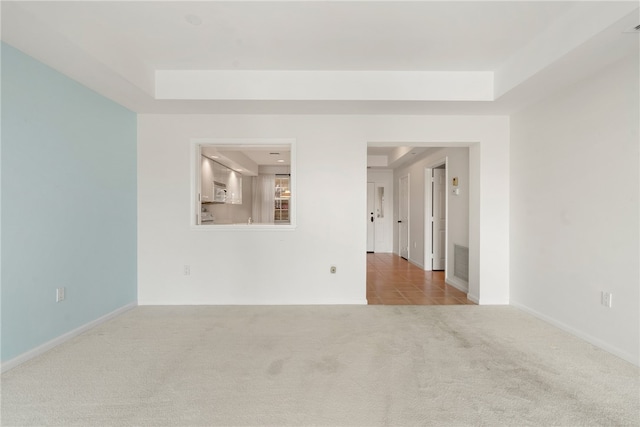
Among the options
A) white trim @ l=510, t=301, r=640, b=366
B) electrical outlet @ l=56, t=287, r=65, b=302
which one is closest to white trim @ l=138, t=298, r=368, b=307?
electrical outlet @ l=56, t=287, r=65, b=302

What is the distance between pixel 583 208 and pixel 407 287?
8.40 feet

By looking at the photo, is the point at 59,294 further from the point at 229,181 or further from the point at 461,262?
the point at 461,262

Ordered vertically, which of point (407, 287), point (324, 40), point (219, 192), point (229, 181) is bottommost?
point (407, 287)

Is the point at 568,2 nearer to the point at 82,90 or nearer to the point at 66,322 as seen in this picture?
the point at 82,90

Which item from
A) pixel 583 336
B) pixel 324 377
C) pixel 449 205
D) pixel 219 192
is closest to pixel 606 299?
pixel 583 336

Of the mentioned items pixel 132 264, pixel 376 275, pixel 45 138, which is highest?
pixel 45 138

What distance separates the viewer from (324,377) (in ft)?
7.18

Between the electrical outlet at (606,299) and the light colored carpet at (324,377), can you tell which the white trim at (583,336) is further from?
the electrical outlet at (606,299)

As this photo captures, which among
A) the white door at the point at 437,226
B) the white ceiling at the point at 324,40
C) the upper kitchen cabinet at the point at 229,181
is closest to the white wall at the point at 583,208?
the white ceiling at the point at 324,40

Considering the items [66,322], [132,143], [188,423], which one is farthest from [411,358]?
[132,143]

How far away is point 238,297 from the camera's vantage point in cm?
395

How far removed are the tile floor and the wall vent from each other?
9.5 inches

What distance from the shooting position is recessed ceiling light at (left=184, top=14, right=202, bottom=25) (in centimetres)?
238

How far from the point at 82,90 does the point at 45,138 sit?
0.70m
